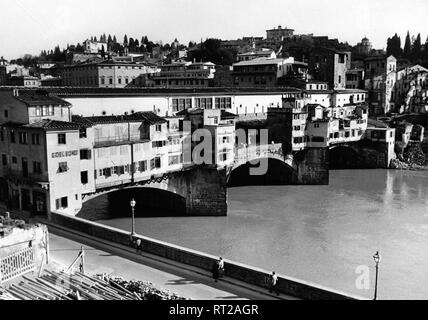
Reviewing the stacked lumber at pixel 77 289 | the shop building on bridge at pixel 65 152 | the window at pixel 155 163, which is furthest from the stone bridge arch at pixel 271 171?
the stacked lumber at pixel 77 289

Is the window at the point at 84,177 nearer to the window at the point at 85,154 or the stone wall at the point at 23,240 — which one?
the window at the point at 85,154

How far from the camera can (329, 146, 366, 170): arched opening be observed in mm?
60938

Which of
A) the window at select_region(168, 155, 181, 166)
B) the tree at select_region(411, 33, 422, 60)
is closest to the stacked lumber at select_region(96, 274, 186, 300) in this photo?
the window at select_region(168, 155, 181, 166)

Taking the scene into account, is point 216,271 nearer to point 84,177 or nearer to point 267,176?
point 84,177

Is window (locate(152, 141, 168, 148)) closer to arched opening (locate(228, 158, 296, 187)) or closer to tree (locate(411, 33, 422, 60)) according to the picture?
arched opening (locate(228, 158, 296, 187))

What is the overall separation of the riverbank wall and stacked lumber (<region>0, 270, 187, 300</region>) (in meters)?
2.54

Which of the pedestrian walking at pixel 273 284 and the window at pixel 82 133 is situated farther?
the window at pixel 82 133

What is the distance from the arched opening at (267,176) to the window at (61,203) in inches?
945

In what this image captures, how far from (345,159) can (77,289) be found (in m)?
52.2

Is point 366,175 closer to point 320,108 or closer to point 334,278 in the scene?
point 320,108

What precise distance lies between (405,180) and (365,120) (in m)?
10.7

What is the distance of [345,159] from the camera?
202 feet

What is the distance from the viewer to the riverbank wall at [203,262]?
15.7m

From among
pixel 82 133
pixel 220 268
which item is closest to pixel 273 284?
pixel 220 268
